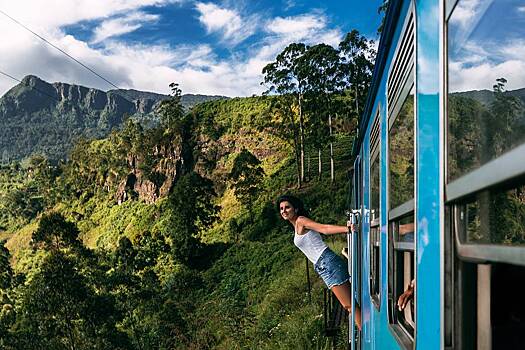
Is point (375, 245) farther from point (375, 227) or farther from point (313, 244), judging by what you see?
point (313, 244)

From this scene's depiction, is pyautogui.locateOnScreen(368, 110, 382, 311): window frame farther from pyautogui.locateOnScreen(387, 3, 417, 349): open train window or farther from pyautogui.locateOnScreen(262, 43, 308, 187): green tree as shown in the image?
pyautogui.locateOnScreen(262, 43, 308, 187): green tree

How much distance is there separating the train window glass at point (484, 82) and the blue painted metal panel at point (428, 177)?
4.6 inches

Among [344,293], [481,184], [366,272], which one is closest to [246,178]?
[344,293]

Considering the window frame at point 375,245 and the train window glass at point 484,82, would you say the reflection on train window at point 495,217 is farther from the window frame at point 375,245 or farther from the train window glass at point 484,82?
the window frame at point 375,245

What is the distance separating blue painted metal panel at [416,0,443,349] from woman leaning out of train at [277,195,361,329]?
2931mm

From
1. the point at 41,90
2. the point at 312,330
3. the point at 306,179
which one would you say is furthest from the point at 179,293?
the point at 41,90

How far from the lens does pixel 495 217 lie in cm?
92

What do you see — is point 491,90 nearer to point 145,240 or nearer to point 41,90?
point 145,240

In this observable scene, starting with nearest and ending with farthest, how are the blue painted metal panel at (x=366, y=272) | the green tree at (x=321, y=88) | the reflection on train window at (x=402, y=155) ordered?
the reflection on train window at (x=402, y=155)
the blue painted metal panel at (x=366, y=272)
the green tree at (x=321, y=88)

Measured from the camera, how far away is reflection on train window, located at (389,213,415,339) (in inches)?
79.1

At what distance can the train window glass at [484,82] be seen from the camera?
2.70 ft

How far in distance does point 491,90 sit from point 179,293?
3119 centimetres

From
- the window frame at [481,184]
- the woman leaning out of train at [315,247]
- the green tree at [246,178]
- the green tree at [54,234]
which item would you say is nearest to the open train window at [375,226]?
the woman leaning out of train at [315,247]

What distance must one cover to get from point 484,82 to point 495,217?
0.64ft
